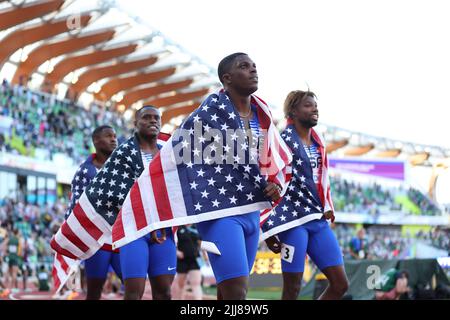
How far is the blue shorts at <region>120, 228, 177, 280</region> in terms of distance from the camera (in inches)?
280

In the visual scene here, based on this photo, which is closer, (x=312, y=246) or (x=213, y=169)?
(x=213, y=169)

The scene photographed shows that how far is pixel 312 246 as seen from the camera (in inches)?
297

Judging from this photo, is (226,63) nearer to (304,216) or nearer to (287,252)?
(304,216)

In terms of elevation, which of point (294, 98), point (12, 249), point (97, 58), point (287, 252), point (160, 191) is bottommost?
point (12, 249)

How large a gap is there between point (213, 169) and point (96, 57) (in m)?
35.8

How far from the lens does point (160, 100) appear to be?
48.4 metres

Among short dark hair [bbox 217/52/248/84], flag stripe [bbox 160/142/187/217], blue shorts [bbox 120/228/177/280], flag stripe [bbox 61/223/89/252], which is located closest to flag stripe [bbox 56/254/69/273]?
flag stripe [bbox 61/223/89/252]

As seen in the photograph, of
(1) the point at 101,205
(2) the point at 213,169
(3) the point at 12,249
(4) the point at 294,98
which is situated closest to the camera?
(2) the point at 213,169

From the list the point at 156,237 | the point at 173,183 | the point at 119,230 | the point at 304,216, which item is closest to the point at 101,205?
the point at 156,237

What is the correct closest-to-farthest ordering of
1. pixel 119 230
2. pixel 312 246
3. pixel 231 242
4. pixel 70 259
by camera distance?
pixel 231 242 → pixel 119 230 → pixel 312 246 → pixel 70 259

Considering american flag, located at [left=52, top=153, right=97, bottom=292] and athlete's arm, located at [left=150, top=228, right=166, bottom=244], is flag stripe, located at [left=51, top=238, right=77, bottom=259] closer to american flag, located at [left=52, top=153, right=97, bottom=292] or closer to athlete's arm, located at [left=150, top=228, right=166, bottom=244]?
american flag, located at [left=52, top=153, right=97, bottom=292]

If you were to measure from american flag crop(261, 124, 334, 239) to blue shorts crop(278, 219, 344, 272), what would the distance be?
0.26 ft
